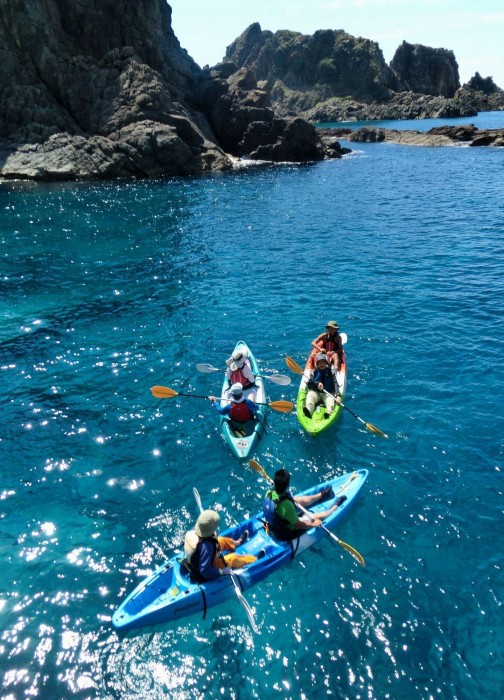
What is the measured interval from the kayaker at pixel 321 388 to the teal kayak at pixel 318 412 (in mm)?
116

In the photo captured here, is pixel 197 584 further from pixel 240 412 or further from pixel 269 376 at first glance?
pixel 269 376

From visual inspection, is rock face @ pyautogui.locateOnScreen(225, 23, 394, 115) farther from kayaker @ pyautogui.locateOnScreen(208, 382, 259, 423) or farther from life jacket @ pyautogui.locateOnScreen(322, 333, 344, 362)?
kayaker @ pyautogui.locateOnScreen(208, 382, 259, 423)

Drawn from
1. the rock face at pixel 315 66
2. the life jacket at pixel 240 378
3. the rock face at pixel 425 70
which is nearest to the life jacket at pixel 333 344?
the life jacket at pixel 240 378

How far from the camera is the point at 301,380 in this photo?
1461 centimetres

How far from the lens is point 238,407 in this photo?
40.6 ft

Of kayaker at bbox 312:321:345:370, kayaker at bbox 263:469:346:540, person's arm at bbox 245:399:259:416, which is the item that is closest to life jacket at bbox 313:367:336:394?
kayaker at bbox 312:321:345:370

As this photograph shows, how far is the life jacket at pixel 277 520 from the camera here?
29.3 feet

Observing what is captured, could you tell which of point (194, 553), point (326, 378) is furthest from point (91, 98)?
point (194, 553)

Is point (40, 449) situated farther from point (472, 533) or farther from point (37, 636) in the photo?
point (472, 533)

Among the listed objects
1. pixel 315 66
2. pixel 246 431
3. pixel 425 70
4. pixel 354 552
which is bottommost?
pixel 354 552

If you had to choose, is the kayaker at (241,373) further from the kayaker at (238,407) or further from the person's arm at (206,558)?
the person's arm at (206,558)

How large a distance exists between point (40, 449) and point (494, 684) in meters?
11.0

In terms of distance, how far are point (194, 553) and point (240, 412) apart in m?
4.80

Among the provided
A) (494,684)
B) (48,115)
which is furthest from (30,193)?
(494,684)
